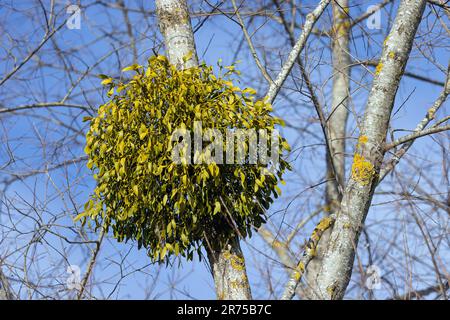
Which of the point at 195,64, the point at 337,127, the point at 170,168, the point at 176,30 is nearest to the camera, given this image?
the point at 170,168

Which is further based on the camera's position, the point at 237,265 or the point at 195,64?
the point at 195,64

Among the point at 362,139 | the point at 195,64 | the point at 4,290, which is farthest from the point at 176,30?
the point at 4,290

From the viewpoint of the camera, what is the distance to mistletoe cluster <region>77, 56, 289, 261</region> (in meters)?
4.03

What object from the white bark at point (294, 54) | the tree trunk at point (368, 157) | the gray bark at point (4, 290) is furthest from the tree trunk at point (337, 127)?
the gray bark at point (4, 290)

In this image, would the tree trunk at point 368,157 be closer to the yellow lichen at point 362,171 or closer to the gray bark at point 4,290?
the yellow lichen at point 362,171

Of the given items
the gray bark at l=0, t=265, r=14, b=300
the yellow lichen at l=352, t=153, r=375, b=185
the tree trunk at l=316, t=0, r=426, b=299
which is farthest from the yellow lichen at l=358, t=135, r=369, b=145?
the gray bark at l=0, t=265, r=14, b=300

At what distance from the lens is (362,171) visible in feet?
13.4

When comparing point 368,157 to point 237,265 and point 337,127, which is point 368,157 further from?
point 337,127

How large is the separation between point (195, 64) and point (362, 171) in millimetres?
1292

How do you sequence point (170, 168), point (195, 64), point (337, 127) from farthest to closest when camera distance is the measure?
point (337, 127) < point (195, 64) < point (170, 168)

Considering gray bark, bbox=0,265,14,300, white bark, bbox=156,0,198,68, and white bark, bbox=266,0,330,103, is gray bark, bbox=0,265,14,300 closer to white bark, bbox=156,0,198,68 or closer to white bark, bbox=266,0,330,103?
white bark, bbox=156,0,198,68

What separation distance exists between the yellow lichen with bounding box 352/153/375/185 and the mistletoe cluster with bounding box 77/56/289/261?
1.45 feet
